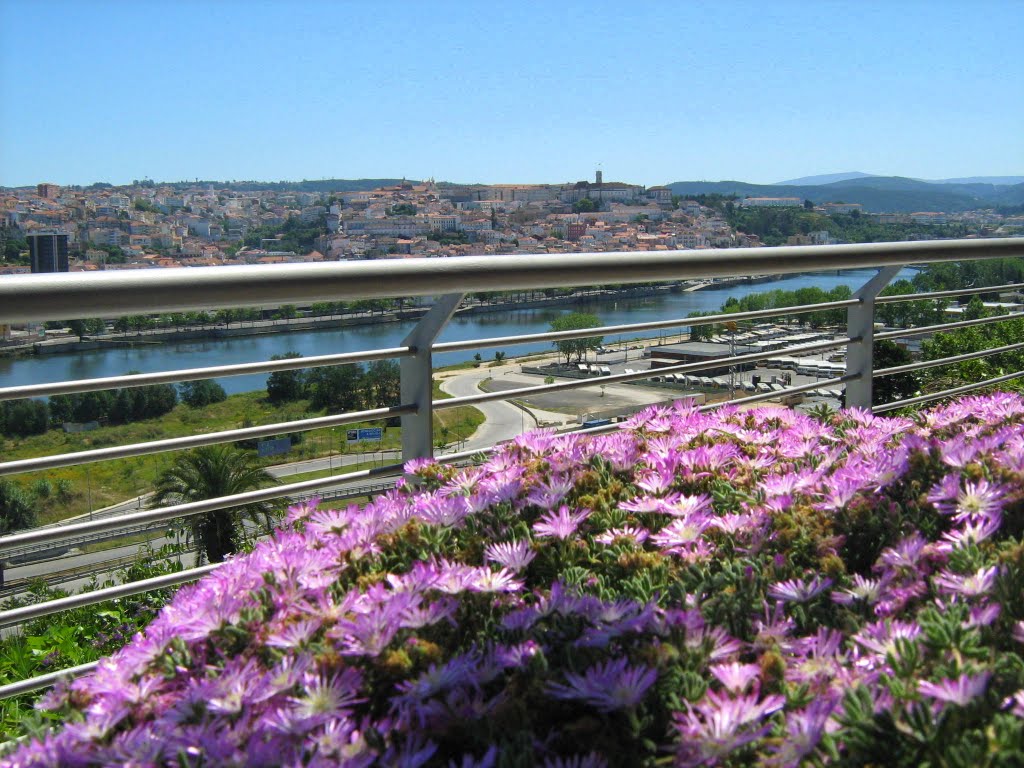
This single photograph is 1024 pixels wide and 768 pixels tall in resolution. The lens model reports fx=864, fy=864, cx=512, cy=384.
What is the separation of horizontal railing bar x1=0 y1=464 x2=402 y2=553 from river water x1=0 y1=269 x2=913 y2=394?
0.95 feet

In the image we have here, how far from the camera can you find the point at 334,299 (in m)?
1.78

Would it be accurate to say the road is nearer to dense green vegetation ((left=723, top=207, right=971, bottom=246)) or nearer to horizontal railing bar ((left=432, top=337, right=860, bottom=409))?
horizontal railing bar ((left=432, top=337, right=860, bottom=409))

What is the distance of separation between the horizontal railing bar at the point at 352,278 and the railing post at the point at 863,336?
0.55m

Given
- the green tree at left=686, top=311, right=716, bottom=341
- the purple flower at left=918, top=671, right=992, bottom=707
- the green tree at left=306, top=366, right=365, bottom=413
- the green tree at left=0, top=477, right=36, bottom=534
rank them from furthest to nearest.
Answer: the green tree at left=0, top=477, right=36, bottom=534
the green tree at left=686, top=311, right=716, bottom=341
the green tree at left=306, top=366, right=365, bottom=413
the purple flower at left=918, top=671, right=992, bottom=707

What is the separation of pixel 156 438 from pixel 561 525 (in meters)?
1.70

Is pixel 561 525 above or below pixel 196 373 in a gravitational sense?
below

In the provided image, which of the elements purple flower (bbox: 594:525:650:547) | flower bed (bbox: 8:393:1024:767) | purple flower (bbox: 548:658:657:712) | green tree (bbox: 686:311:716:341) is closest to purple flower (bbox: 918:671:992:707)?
flower bed (bbox: 8:393:1024:767)

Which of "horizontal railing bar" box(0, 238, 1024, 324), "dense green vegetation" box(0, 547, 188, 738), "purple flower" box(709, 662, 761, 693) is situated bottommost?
"dense green vegetation" box(0, 547, 188, 738)

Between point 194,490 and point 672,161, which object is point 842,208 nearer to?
point 194,490

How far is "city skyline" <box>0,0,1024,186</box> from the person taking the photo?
141 feet

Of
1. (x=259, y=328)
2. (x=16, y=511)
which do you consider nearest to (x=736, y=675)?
(x=259, y=328)

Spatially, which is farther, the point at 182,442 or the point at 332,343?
the point at 332,343

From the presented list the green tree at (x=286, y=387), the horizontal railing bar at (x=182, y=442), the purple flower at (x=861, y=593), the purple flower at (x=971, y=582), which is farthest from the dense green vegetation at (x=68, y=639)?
the purple flower at (x=971, y=582)

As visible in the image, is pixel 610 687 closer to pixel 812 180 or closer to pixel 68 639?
pixel 68 639
